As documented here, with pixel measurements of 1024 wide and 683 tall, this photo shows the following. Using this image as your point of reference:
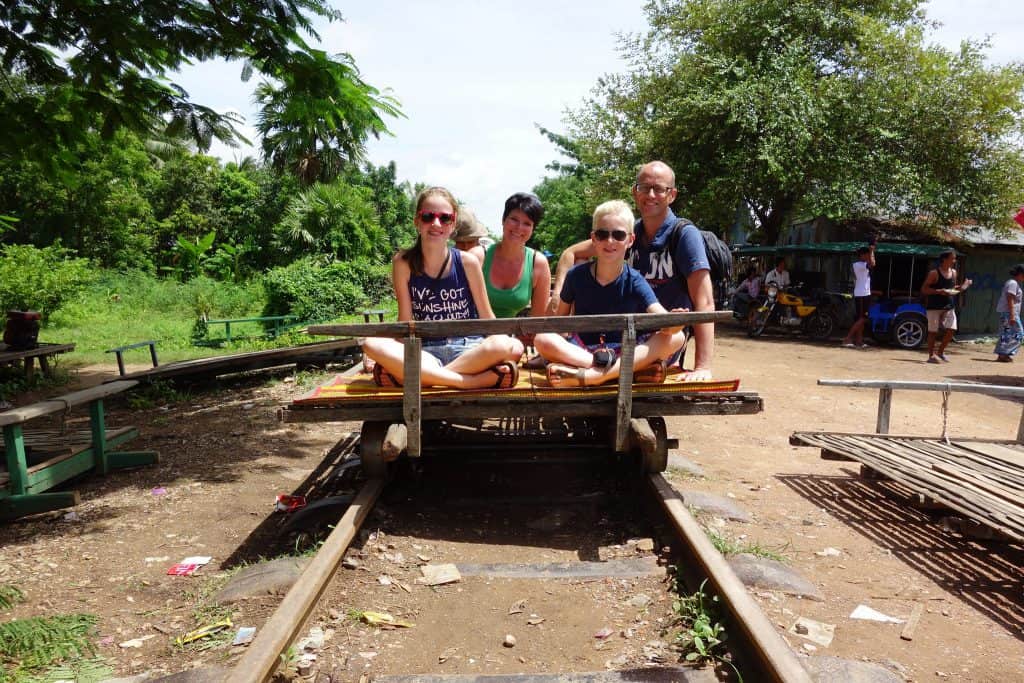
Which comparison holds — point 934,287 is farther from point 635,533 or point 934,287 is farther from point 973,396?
point 635,533

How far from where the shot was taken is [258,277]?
24.3m

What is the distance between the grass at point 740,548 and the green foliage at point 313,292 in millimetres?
16685

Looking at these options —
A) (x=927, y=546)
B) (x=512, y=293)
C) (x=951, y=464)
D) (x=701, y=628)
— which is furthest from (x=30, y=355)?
(x=951, y=464)

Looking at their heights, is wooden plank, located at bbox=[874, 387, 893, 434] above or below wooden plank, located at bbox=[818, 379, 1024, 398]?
below

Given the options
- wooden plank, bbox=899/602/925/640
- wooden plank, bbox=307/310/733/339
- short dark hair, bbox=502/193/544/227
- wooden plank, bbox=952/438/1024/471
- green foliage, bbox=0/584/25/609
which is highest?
short dark hair, bbox=502/193/544/227

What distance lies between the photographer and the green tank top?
195 inches

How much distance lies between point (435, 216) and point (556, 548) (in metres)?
2.08

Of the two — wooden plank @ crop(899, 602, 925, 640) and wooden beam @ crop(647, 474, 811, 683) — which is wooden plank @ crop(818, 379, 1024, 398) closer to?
wooden plank @ crop(899, 602, 925, 640)

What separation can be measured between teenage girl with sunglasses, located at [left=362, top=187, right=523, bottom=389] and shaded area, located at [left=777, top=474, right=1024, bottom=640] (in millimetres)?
2532

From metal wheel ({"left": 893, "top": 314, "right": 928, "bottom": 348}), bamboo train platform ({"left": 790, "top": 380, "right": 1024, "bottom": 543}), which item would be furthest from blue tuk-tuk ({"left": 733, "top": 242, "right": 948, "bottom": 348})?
bamboo train platform ({"left": 790, "top": 380, "right": 1024, "bottom": 543})

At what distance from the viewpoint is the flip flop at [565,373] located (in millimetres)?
3818

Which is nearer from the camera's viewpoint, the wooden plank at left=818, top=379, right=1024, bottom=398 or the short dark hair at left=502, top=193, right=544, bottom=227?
the short dark hair at left=502, top=193, right=544, bottom=227

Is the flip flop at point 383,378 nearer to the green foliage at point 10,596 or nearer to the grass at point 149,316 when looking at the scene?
the green foliage at point 10,596

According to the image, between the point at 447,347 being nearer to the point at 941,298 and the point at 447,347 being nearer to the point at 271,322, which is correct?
the point at 941,298
